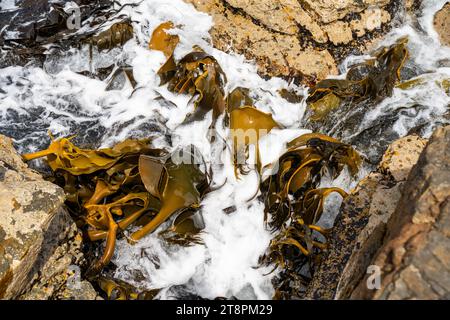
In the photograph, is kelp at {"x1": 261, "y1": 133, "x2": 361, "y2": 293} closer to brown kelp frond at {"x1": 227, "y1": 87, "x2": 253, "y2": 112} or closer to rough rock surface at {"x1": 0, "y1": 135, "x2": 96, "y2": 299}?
brown kelp frond at {"x1": 227, "y1": 87, "x2": 253, "y2": 112}

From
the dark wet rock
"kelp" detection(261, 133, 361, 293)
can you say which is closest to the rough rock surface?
"kelp" detection(261, 133, 361, 293)

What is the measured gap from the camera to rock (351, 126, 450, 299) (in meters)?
1.97

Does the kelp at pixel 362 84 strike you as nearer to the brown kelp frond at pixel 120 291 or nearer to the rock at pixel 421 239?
the rock at pixel 421 239

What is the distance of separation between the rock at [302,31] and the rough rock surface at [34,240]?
6.44ft

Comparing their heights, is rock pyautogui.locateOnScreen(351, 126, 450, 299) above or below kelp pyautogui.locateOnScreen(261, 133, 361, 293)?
above

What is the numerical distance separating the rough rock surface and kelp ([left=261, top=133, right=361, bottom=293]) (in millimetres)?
1140

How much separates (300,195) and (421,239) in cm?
119

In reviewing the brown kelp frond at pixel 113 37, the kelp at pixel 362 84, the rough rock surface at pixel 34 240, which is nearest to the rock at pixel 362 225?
the kelp at pixel 362 84

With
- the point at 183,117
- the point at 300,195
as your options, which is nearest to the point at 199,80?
the point at 183,117

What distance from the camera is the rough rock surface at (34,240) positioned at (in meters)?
2.46

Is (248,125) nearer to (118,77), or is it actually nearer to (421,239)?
(118,77)

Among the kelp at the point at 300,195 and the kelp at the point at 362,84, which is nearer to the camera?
the kelp at the point at 300,195

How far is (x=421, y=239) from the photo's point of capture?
2.08m

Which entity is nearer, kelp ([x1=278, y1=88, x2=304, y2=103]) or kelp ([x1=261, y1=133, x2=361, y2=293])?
kelp ([x1=261, y1=133, x2=361, y2=293])
